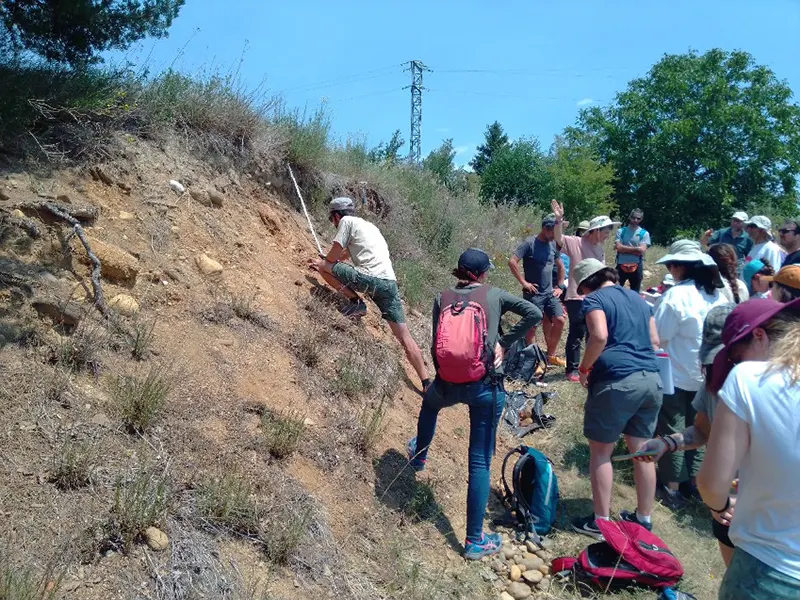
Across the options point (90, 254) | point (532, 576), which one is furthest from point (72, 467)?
point (532, 576)

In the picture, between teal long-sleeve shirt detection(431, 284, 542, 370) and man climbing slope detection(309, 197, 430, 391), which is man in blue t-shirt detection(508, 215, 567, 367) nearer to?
man climbing slope detection(309, 197, 430, 391)

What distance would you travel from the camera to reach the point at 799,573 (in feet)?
6.82

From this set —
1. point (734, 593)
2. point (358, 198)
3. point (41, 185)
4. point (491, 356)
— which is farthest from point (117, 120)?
point (734, 593)

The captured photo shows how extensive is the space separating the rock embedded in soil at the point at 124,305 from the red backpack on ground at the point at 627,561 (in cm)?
354

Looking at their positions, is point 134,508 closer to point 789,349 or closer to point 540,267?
point 789,349

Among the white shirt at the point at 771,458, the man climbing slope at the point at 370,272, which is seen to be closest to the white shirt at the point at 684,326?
the man climbing slope at the point at 370,272

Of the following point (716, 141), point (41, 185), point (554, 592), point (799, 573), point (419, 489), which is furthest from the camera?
point (716, 141)

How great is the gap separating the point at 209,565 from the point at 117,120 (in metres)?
4.72

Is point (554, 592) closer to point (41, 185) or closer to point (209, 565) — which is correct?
point (209, 565)

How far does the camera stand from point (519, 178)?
67.9 feet

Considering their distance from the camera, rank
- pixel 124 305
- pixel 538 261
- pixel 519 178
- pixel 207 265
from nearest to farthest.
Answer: pixel 124 305 < pixel 207 265 < pixel 538 261 < pixel 519 178

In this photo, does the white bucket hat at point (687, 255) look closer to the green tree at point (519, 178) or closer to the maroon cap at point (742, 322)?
the maroon cap at point (742, 322)

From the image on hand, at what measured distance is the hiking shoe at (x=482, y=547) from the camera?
4.41 m

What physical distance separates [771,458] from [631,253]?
7166 millimetres
